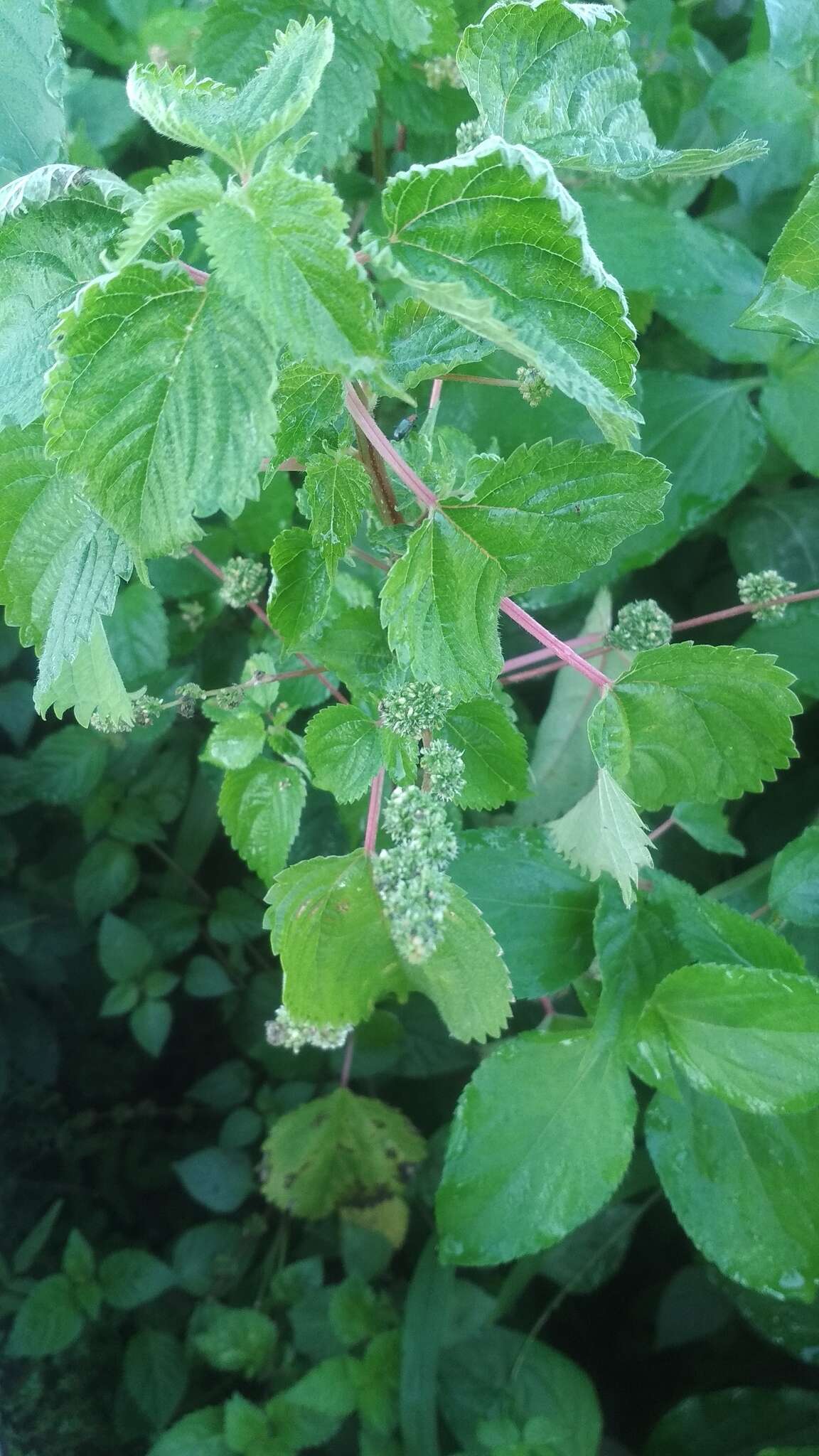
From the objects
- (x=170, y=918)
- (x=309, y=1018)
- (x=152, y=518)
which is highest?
(x=152, y=518)

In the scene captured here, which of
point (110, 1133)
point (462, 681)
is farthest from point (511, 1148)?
point (110, 1133)

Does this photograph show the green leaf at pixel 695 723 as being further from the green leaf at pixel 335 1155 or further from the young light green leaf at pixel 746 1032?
the green leaf at pixel 335 1155

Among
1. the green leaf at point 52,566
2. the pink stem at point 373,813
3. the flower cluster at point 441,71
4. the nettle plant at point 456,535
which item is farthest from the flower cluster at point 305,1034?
the flower cluster at point 441,71

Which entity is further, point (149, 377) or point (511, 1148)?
point (511, 1148)

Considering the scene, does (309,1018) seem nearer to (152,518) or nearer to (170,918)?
(152,518)

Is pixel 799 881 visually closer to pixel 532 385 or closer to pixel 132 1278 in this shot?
pixel 532 385

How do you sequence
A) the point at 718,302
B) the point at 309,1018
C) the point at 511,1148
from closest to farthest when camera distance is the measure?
1. the point at 309,1018
2. the point at 511,1148
3. the point at 718,302
